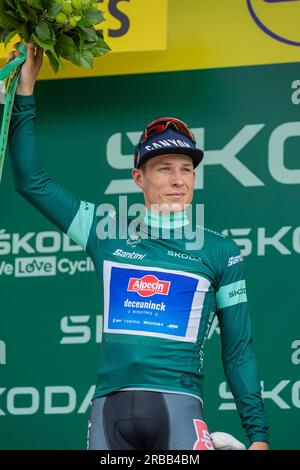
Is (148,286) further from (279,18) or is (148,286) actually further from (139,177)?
(279,18)

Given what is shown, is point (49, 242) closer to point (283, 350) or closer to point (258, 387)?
point (283, 350)

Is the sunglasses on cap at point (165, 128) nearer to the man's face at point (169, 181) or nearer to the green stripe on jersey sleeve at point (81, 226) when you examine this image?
the man's face at point (169, 181)

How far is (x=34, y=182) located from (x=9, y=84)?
336mm

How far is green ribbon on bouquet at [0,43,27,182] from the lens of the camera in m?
3.67

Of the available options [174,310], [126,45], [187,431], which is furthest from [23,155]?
[126,45]

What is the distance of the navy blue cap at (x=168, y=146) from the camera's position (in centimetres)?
374

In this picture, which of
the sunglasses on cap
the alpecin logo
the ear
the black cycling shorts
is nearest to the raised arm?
the ear

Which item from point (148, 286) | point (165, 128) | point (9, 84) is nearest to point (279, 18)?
point (165, 128)

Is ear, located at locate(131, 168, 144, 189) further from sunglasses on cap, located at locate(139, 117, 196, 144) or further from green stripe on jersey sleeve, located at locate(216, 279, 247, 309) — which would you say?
green stripe on jersey sleeve, located at locate(216, 279, 247, 309)

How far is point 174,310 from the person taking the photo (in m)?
3.53

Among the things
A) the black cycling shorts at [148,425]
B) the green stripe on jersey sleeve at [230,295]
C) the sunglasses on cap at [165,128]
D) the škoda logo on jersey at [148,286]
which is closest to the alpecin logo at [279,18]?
the sunglasses on cap at [165,128]

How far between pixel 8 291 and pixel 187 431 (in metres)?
2.18

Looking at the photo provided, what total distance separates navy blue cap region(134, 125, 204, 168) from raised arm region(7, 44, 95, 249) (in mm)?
→ 286

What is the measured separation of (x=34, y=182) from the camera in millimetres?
3705
